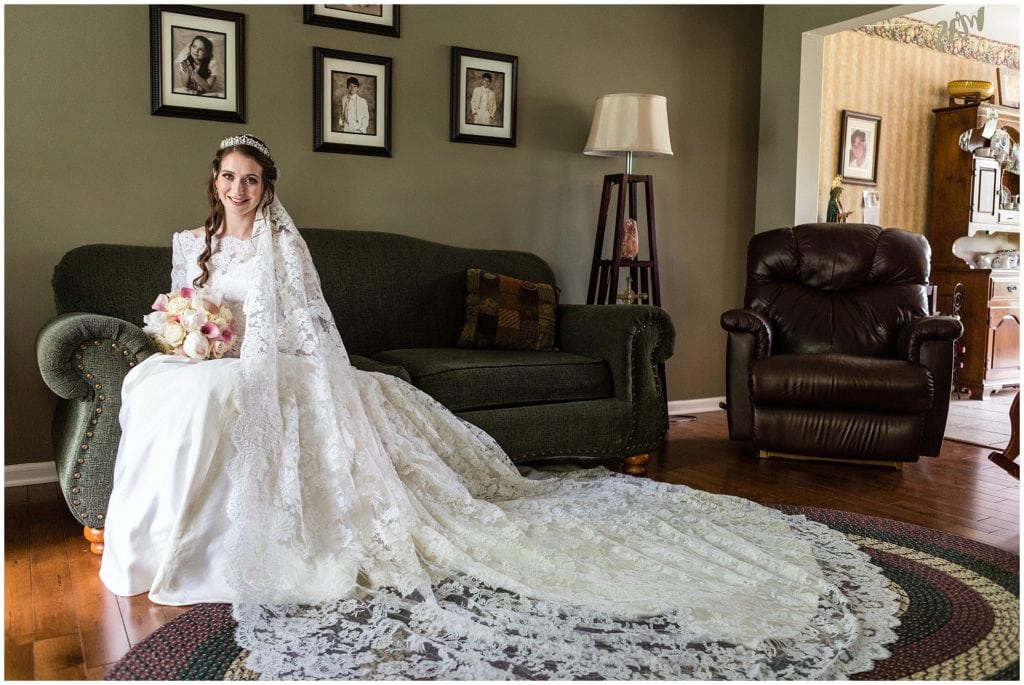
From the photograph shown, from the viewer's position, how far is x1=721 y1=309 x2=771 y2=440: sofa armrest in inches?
151

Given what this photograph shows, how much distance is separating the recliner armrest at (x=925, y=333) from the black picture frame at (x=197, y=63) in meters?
3.10

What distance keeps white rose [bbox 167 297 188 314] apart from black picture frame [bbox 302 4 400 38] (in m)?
1.74

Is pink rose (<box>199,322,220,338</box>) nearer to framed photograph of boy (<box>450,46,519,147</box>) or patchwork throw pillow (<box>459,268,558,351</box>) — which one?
patchwork throw pillow (<box>459,268,558,351</box>)

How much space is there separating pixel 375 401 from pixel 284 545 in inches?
24.3

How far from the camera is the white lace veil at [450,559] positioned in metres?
1.77

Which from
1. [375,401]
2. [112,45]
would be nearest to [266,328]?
[375,401]

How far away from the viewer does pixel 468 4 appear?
13.4 ft

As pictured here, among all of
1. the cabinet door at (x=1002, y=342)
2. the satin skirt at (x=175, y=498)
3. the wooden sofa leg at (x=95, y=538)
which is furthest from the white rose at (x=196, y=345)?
the cabinet door at (x=1002, y=342)

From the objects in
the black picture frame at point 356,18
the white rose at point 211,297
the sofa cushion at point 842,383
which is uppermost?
the black picture frame at point 356,18

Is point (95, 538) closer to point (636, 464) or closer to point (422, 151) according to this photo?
point (636, 464)

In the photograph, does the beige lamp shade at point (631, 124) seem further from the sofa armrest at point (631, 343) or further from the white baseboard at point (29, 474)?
Answer: the white baseboard at point (29, 474)

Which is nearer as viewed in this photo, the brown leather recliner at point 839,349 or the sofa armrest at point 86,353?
the sofa armrest at point 86,353

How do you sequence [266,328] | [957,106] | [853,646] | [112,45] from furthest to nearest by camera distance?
[957,106]
[112,45]
[266,328]
[853,646]

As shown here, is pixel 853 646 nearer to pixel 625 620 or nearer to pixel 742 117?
pixel 625 620
